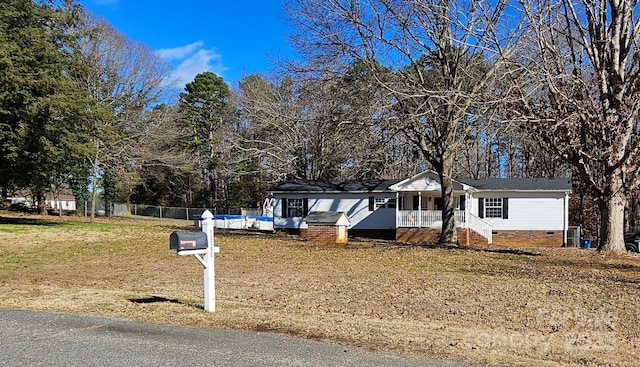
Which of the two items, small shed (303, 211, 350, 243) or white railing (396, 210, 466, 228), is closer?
small shed (303, 211, 350, 243)

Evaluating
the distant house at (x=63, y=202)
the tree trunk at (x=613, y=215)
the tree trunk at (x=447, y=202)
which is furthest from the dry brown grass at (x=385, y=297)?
the distant house at (x=63, y=202)

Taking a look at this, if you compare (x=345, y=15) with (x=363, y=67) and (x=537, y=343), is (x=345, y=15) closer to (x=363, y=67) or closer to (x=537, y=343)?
(x=363, y=67)

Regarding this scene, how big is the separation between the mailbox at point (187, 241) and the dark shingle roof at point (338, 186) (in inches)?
936

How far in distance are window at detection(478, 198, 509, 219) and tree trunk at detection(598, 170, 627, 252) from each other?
11744 mm

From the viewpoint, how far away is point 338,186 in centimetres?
3150

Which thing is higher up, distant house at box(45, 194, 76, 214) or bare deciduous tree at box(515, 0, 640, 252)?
bare deciduous tree at box(515, 0, 640, 252)

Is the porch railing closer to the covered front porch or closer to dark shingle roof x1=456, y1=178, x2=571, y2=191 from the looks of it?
the covered front porch

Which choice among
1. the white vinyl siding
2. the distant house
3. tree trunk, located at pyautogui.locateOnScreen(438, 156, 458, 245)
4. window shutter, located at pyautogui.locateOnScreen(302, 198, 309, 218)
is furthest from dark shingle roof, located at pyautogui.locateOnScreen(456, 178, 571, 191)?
the distant house

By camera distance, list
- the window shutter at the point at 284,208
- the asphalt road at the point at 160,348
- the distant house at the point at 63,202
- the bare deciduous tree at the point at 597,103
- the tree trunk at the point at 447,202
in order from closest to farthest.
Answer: the asphalt road at the point at 160,348, the bare deciduous tree at the point at 597,103, the tree trunk at the point at 447,202, the window shutter at the point at 284,208, the distant house at the point at 63,202

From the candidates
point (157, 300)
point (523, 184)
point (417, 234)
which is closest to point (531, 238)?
point (523, 184)

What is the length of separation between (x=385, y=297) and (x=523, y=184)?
22.7 meters

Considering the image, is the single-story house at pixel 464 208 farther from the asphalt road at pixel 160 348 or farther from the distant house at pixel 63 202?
the distant house at pixel 63 202

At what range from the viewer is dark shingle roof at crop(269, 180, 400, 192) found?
30.8m

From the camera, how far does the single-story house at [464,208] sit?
93.7 feet
